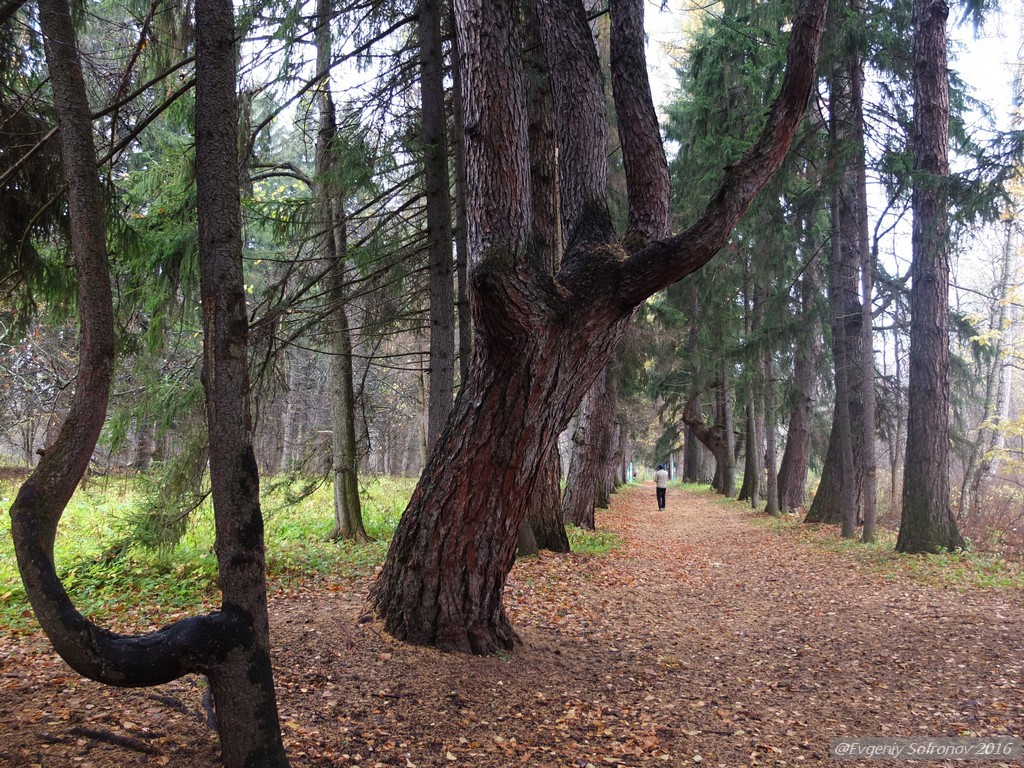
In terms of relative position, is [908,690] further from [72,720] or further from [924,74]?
[924,74]

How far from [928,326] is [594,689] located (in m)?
8.39

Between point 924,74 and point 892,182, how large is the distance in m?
1.63

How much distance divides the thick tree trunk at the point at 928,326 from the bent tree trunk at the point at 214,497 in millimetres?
10017

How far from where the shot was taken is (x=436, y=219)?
7094mm

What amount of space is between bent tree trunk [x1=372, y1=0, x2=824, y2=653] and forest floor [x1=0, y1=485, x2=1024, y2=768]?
503mm

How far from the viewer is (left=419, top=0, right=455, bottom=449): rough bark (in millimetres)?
7020

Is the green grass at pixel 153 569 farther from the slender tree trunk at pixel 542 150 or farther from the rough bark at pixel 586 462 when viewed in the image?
the rough bark at pixel 586 462

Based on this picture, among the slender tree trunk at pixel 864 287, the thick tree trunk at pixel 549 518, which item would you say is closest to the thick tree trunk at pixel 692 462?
the slender tree trunk at pixel 864 287

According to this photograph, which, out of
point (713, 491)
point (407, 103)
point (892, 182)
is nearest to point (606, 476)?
point (713, 491)

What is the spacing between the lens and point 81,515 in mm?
11109

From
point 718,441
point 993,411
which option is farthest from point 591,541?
point 718,441

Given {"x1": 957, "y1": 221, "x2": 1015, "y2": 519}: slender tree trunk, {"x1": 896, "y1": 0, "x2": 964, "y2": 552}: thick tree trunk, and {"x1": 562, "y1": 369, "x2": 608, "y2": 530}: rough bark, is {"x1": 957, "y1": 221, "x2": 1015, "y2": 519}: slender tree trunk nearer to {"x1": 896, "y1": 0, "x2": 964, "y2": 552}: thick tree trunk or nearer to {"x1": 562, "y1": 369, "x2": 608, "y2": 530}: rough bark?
{"x1": 896, "y1": 0, "x2": 964, "y2": 552}: thick tree trunk

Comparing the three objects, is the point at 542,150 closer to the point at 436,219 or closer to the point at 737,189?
the point at 436,219

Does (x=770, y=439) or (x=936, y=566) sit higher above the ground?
(x=770, y=439)
